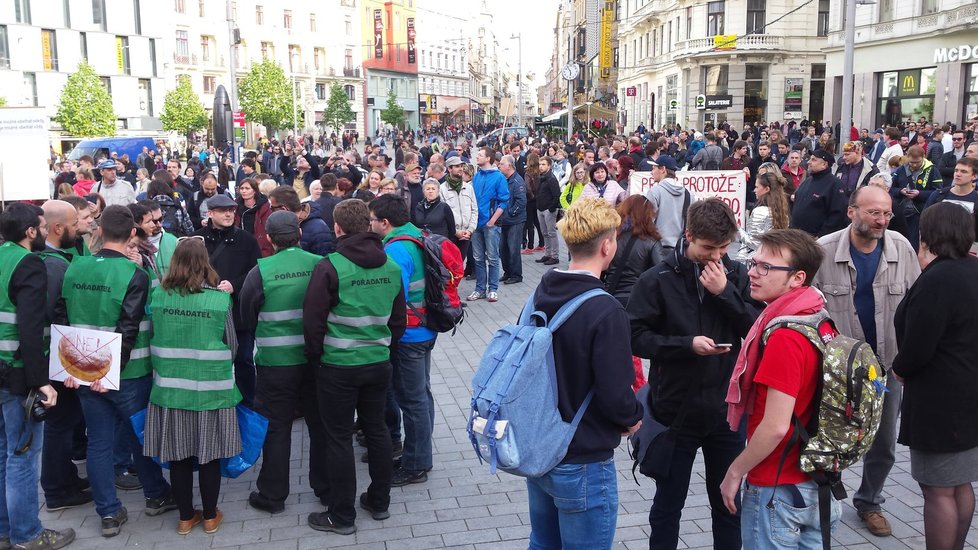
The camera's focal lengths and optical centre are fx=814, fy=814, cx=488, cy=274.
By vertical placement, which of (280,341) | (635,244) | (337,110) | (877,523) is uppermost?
(337,110)

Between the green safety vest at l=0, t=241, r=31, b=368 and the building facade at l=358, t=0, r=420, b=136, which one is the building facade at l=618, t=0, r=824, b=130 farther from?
the green safety vest at l=0, t=241, r=31, b=368

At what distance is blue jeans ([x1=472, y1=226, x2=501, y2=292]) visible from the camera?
11.3 meters

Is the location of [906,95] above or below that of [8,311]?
above

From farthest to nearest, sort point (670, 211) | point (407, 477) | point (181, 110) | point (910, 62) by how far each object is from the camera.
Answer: point (181, 110)
point (910, 62)
point (670, 211)
point (407, 477)

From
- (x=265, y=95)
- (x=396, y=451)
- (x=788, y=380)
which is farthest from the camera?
(x=265, y=95)

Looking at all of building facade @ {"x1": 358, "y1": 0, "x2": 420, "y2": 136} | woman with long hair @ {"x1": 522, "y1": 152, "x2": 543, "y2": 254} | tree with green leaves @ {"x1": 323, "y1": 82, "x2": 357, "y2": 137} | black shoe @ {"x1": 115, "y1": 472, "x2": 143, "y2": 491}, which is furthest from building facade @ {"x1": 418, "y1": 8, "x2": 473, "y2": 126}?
black shoe @ {"x1": 115, "y1": 472, "x2": 143, "y2": 491}

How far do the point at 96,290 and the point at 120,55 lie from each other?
5786 cm

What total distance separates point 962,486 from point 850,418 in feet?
4.39

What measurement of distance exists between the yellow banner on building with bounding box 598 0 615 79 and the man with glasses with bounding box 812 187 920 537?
68.5 meters

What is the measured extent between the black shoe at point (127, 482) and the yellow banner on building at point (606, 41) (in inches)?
2707

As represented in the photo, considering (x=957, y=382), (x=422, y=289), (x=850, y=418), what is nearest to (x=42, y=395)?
(x=422, y=289)

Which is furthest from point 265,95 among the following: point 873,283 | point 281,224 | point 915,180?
point 873,283

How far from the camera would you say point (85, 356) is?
4.77 metres

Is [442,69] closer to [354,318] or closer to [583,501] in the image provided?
[354,318]
